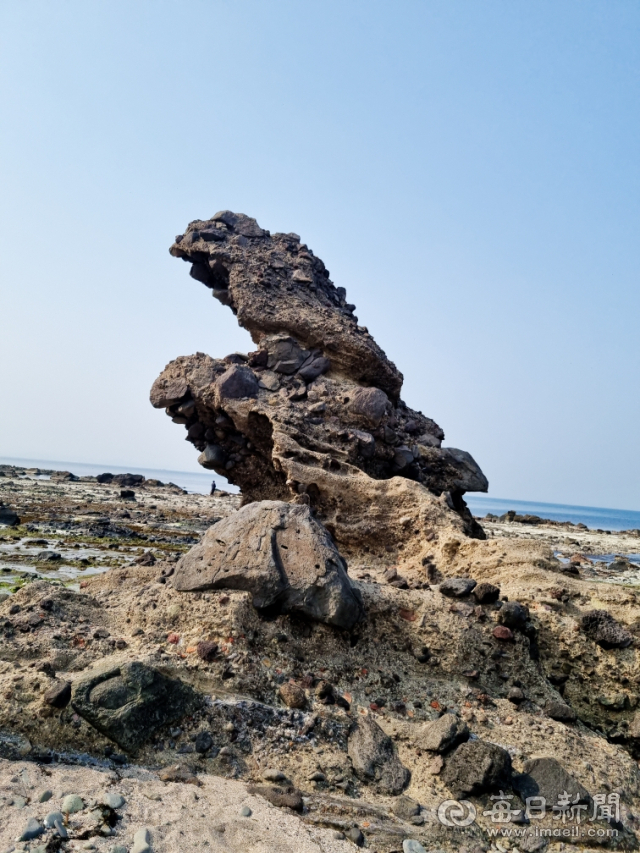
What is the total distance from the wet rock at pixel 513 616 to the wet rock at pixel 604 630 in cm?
76

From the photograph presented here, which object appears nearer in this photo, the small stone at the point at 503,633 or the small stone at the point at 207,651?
the small stone at the point at 207,651

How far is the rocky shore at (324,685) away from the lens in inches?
156

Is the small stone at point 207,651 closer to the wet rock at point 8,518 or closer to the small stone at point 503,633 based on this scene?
the small stone at point 503,633

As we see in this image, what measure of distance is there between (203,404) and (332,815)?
779 cm

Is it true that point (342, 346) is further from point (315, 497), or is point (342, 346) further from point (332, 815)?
point (332, 815)

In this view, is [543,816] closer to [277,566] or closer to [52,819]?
[277,566]

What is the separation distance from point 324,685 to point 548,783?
79.6 inches

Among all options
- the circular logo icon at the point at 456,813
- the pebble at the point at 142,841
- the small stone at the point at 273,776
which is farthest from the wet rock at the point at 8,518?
the circular logo icon at the point at 456,813

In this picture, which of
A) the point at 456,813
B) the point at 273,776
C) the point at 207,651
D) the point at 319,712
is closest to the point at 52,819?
the point at 273,776

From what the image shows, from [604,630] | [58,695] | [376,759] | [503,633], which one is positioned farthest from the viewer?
[604,630]

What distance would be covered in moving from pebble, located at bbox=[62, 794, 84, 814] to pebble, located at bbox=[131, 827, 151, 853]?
44cm

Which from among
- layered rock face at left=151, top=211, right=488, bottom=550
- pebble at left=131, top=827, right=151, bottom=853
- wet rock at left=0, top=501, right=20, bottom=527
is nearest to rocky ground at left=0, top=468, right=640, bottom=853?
pebble at left=131, top=827, right=151, bottom=853

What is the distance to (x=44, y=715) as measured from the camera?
4453mm

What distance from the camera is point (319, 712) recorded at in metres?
5.14
